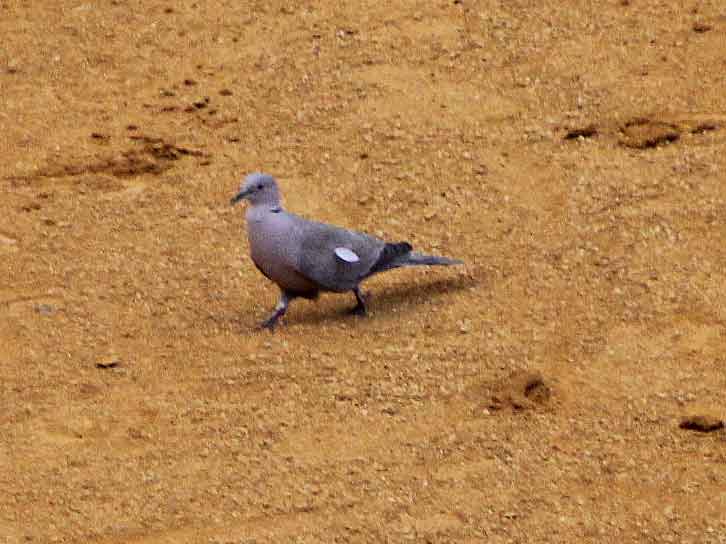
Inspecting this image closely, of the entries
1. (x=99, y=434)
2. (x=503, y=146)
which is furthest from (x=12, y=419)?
(x=503, y=146)

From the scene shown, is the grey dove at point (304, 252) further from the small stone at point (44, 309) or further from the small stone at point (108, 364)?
the small stone at point (44, 309)

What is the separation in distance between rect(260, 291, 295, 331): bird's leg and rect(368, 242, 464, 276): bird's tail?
386mm

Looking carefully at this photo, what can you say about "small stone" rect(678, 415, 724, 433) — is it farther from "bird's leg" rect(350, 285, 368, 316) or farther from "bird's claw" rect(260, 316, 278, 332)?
"bird's claw" rect(260, 316, 278, 332)

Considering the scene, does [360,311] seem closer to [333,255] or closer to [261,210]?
[333,255]

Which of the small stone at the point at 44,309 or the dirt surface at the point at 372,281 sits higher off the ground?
the dirt surface at the point at 372,281

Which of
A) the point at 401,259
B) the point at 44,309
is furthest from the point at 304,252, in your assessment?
the point at 44,309


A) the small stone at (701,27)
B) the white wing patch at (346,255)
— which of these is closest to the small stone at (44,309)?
the white wing patch at (346,255)

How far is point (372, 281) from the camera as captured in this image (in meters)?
8.38

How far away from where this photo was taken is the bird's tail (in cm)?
796

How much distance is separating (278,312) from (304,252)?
0.30 m

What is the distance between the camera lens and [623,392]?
23.2ft

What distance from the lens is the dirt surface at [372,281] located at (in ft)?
21.5

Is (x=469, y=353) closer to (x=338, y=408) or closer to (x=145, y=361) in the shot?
(x=338, y=408)

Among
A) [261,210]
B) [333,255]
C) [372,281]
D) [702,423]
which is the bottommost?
[372,281]
